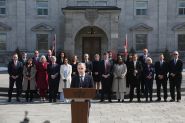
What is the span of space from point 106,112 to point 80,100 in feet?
19.7

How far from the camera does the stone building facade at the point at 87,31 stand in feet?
135

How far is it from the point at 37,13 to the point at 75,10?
5.38 metres

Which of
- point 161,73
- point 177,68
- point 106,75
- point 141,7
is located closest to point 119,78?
point 106,75

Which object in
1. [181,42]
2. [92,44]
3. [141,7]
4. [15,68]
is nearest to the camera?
[15,68]

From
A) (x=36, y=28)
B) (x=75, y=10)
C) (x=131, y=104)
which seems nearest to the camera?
(x=131, y=104)

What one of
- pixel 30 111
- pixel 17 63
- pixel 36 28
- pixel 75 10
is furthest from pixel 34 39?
pixel 30 111

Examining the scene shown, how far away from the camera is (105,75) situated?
18688mm

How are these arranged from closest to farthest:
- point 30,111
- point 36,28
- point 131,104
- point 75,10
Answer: point 30,111 < point 131,104 < point 75,10 < point 36,28

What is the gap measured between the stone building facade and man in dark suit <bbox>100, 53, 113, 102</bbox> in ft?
72.3

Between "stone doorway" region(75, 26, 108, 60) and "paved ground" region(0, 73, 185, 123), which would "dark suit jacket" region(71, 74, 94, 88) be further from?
"stone doorway" region(75, 26, 108, 60)

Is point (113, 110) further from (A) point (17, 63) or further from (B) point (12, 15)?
(B) point (12, 15)

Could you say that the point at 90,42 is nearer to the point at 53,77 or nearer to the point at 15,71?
the point at 53,77

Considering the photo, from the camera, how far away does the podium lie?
934 cm

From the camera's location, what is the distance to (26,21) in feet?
135
